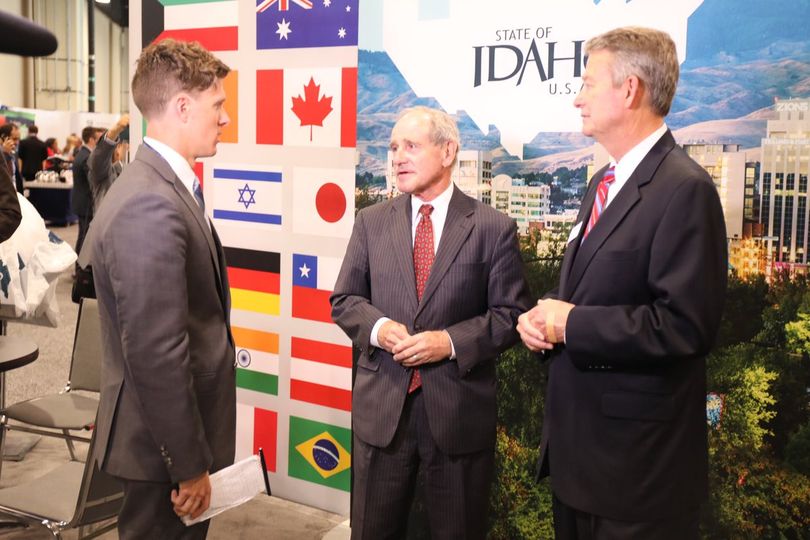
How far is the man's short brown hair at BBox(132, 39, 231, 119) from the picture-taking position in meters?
1.93

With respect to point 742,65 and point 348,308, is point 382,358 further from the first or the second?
point 742,65

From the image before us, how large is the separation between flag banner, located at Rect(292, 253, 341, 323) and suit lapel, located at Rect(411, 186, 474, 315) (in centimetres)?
111

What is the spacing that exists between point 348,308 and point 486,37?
1251 mm

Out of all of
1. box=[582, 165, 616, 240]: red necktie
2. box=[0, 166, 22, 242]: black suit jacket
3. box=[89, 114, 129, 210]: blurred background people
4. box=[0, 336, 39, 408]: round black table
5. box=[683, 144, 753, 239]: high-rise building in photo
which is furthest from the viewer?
box=[89, 114, 129, 210]: blurred background people

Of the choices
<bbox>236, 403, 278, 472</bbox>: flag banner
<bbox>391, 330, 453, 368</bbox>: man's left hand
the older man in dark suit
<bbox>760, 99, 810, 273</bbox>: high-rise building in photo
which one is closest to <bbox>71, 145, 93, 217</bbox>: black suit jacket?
the older man in dark suit

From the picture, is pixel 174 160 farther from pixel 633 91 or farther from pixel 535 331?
pixel 633 91

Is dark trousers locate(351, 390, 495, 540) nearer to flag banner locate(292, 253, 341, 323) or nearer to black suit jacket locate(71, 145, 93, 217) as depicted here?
flag banner locate(292, 253, 341, 323)

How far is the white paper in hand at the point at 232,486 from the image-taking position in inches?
76.6

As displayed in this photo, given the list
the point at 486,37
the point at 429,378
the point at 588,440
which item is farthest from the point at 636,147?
the point at 486,37

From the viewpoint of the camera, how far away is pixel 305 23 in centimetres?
353

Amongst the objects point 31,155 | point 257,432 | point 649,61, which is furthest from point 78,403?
point 31,155

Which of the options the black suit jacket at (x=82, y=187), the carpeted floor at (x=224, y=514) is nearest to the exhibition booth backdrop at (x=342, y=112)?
the carpeted floor at (x=224, y=514)

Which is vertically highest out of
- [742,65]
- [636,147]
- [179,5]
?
[179,5]

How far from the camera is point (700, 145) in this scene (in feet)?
9.00
